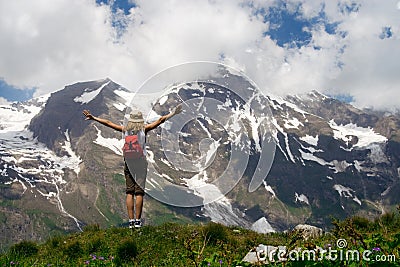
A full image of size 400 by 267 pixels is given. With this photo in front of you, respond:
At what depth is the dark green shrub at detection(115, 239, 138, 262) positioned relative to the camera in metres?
9.88

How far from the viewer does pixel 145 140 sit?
1278 centimetres

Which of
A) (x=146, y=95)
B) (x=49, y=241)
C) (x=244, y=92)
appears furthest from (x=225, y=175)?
(x=49, y=241)

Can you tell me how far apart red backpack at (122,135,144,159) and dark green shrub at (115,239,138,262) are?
2911 millimetres

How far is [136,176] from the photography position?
12.6 m

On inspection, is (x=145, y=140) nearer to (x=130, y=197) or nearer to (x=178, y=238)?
(x=130, y=197)

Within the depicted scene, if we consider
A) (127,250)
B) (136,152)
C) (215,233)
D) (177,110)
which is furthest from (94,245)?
(177,110)

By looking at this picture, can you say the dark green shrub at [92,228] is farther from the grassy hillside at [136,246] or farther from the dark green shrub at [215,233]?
the dark green shrub at [215,233]

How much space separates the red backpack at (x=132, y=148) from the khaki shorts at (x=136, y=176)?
196mm

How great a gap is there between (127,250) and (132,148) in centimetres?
339

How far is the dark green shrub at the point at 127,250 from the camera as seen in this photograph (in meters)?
9.88

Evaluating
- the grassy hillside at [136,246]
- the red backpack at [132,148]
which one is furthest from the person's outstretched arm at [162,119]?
the grassy hillside at [136,246]

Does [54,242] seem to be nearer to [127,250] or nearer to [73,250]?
[73,250]

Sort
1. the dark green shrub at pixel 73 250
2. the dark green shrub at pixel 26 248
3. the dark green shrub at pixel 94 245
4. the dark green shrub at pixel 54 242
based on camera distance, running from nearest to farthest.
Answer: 1. the dark green shrub at pixel 73 250
2. the dark green shrub at pixel 94 245
3. the dark green shrub at pixel 26 248
4. the dark green shrub at pixel 54 242

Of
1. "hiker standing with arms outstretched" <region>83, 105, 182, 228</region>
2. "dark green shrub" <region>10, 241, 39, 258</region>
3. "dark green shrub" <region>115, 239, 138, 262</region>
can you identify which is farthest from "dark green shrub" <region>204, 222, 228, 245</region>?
"dark green shrub" <region>10, 241, 39, 258</region>
